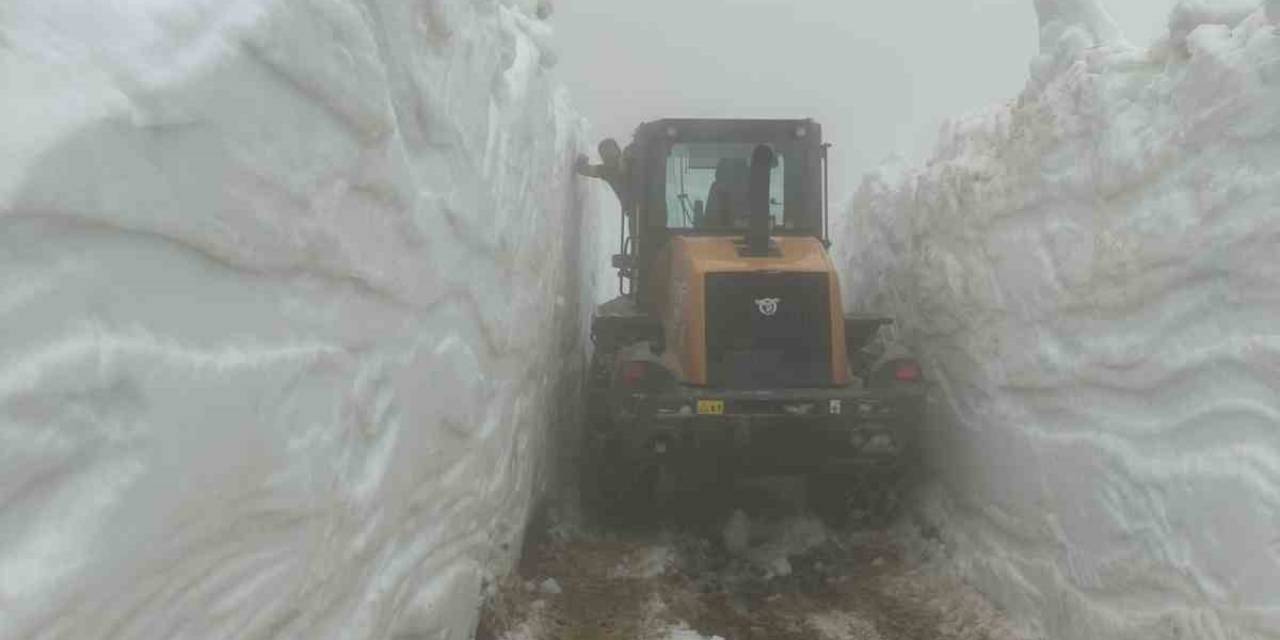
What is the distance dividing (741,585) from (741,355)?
1434 millimetres

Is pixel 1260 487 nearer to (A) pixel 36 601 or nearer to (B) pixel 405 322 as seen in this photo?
(B) pixel 405 322

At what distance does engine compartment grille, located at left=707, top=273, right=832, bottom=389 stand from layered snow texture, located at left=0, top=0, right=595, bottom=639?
94.5 inches

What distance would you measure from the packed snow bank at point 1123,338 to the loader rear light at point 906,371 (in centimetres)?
35

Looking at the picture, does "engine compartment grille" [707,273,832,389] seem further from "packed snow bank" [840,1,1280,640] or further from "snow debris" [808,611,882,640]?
"snow debris" [808,611,882,640]

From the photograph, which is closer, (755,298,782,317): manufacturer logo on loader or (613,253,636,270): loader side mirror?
(755,298,782,317): manufacturer logo on loader

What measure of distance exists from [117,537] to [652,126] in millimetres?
6405

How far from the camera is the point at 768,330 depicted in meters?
6.76

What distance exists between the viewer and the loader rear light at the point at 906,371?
21.3ft

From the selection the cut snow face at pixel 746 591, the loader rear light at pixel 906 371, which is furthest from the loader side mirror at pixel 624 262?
the loader rear light at pixel 906 371

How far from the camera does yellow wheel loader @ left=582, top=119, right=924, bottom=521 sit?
20.8ft

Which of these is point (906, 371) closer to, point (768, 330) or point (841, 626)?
point (768, 330)

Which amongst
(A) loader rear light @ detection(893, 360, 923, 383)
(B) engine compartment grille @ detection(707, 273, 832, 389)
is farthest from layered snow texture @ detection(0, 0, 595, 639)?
(A) loader rear light @ detection(893, 360, 923, 383)

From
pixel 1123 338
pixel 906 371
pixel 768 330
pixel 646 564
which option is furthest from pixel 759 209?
pixel 1123 338

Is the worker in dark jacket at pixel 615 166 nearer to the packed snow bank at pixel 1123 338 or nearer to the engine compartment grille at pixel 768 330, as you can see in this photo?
the engine compartment grille at pixel 768 330
